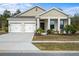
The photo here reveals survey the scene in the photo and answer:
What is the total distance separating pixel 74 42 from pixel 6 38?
10.5 ft

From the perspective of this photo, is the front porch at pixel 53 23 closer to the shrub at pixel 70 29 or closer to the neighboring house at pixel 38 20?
the neighboring house at pixel 38 20

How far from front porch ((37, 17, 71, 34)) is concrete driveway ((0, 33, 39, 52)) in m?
0.71

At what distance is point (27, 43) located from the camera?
1300 cm

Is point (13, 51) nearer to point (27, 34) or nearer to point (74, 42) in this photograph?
point (27, 34)

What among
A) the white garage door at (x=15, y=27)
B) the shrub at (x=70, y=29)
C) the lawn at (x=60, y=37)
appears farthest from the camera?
the white garage door at (x=15, y=27)

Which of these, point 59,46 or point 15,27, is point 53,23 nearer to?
point 59,46

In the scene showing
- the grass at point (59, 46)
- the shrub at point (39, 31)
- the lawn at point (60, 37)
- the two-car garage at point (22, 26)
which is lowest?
the grass at point (59, 46)

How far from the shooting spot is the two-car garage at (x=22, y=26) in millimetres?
12500

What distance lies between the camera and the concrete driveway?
1203cm

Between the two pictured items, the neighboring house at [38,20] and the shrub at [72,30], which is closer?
the shrub at [72,30]

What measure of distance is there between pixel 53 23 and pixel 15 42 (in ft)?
6.76

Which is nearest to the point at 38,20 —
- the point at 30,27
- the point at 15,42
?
the point at 30,27

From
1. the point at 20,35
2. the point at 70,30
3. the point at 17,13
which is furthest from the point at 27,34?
the point at 70,30

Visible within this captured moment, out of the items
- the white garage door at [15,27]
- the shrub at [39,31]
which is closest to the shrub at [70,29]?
the shrub at [39,31]
